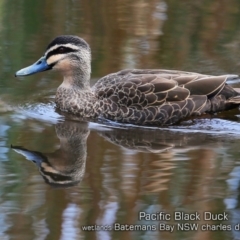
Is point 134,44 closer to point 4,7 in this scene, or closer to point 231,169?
point 4,7

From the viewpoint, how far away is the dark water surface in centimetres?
671

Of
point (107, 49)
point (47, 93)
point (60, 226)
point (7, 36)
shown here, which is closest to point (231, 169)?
point (60, 226)

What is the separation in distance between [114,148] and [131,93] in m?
1.33

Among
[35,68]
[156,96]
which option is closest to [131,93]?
[156,96]

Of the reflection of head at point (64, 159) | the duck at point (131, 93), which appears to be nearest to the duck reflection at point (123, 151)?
the reflection of head at point (64, 159)

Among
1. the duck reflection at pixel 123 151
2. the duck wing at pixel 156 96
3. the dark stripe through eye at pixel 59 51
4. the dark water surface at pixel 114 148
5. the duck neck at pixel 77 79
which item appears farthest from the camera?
the duck neck at pixel 77 79

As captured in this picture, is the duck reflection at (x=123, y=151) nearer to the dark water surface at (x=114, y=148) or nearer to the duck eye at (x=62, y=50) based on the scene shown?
the dark water surface at (x=114, y=148)

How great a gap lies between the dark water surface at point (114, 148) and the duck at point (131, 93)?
223 mm

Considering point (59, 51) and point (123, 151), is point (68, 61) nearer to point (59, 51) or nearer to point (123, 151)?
Result: point (59, 51)

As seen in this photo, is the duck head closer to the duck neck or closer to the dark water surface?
the duck neck

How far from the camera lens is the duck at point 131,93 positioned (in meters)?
9.73

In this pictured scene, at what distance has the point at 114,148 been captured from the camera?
8.58 metres

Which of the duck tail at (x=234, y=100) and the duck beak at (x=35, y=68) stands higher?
the duck beak at (x=35, y=68)

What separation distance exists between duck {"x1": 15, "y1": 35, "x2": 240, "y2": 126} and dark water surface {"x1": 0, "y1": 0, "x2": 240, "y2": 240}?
0.22 meters
